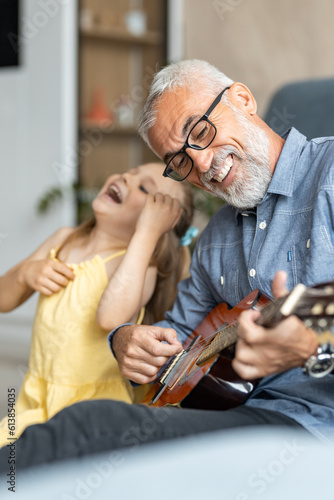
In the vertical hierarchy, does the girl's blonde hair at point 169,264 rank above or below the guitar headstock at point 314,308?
below

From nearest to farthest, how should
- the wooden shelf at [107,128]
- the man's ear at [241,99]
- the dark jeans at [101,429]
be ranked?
the dark jeans at [101,429]
the man's ear at [241,99]
the wooden shelf at [107,128]

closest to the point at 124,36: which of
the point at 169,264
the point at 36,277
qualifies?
the point at 169,264

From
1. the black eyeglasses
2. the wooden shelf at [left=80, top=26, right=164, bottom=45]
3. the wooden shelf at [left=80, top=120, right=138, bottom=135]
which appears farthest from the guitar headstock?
the wooden shelf at [left=80, top=26, right=164, bottom=45]

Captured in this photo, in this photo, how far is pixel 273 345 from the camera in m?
0.97

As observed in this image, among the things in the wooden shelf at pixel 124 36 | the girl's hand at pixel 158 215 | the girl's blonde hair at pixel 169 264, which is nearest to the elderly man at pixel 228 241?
the girl's hand at pixel 158 215

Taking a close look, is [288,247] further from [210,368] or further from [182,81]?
[182,81]

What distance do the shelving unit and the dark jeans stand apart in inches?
Result: 116

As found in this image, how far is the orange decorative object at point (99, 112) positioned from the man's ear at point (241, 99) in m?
2.65

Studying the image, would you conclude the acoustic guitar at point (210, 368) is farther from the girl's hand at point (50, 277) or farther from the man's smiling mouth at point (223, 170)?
the girl's hand at point (50, 277)

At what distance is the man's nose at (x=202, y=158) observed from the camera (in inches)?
54.8

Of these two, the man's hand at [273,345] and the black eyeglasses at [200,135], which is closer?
the man's hand at [273,345]

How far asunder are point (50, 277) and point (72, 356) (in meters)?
0.22

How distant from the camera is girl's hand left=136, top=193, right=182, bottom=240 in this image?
168cm

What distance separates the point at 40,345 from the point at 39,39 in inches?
99.8
